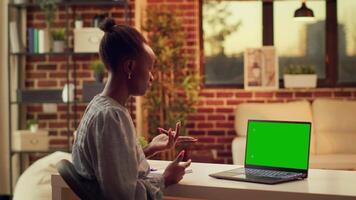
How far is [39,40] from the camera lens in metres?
5.93

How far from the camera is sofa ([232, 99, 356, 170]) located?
19.7 feet

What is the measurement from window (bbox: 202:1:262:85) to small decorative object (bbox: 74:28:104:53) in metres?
1.22

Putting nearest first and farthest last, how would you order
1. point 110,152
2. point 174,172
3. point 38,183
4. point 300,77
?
point 110,152
point 174,172
point 38,183
point 300,77

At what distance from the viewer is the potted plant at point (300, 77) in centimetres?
620

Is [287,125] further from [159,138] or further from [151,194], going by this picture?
[151,194]

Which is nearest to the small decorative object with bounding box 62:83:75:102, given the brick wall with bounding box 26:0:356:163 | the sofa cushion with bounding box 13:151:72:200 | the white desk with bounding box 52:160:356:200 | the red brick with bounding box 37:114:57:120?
the red brick with bounding box 37:114:57:120

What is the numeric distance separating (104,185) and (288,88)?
4.66 meters

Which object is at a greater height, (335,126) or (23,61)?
(23,61)

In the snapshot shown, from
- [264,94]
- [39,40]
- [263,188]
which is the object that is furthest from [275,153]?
[264,94]

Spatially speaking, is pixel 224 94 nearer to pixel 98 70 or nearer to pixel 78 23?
pixel 98 70

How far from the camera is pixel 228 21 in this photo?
648 cm

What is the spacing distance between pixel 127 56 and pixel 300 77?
4.35m

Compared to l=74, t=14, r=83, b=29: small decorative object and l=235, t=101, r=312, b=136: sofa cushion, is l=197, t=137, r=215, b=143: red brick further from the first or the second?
l=74, t=14, r=83, b=29: small decorative object

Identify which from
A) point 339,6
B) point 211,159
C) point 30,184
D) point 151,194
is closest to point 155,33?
point 211,159
